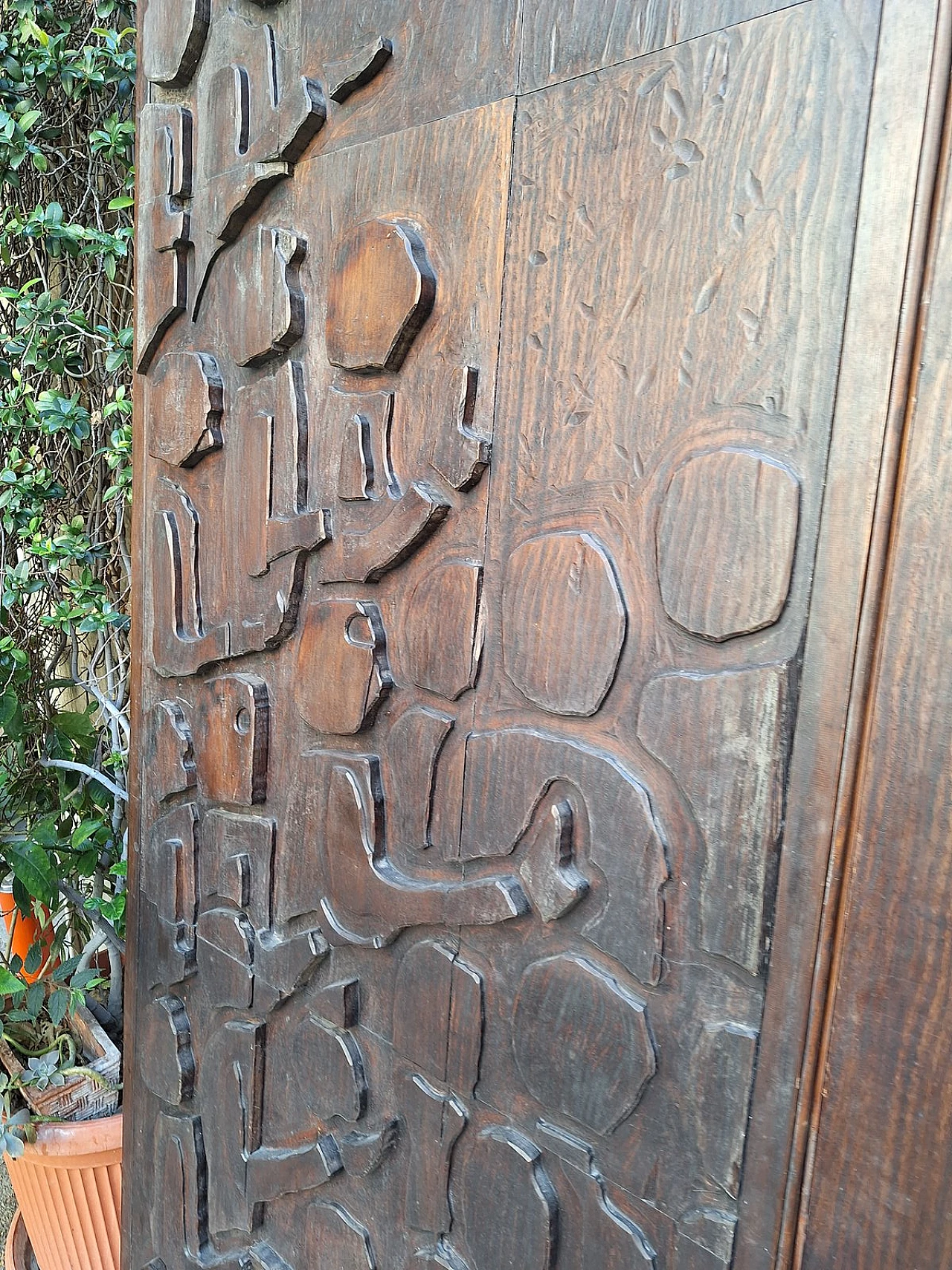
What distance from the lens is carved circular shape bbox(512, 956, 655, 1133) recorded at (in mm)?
676

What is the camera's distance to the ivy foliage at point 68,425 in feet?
5.28

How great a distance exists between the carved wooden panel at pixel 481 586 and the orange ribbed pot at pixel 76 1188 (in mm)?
401

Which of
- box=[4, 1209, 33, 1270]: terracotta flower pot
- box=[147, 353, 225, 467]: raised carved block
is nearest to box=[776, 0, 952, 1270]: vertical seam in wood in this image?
box=[147, 353, 225, 467]: raised carved block

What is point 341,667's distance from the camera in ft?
2.87

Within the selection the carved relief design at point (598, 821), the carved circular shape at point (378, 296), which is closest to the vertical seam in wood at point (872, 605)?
the carved relief design at point (598, 821)

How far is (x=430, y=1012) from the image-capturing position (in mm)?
819

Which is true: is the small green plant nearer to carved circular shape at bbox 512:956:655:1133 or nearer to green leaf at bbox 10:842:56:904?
green leaf at bbox 10:842:56:904

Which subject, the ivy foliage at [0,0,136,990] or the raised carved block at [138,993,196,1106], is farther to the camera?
the ivy foliage at [0,0,136,990]

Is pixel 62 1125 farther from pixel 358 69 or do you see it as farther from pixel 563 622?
pixel 358 69

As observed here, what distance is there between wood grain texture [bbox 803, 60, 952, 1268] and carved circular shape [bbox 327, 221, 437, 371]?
1.33 ft

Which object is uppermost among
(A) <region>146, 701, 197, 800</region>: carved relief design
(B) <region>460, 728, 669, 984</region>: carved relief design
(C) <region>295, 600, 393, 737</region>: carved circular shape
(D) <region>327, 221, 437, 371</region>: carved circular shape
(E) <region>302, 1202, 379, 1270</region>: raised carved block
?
(D) <region>327, 221, 437, 371</region>: carved circular shape

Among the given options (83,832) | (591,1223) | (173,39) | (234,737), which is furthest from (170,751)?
(173,39)

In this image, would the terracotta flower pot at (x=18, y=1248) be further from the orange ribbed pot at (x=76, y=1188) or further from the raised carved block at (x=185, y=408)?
the raised carved block at (x=185, y=408)

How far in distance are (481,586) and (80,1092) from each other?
124 centimetres
